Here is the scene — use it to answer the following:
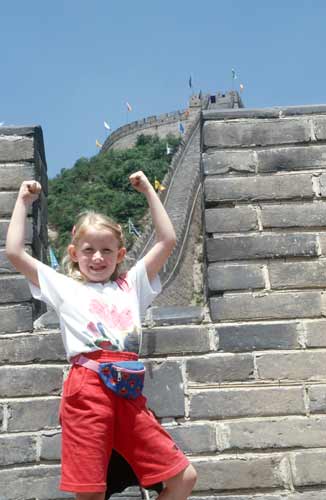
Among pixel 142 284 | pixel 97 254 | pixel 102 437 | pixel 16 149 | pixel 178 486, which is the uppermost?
pixel 16 149

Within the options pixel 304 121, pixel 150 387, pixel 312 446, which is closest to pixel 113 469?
pixel 150 387

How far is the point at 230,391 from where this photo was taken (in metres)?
3.54

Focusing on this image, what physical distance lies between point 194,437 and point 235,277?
799 millimetres

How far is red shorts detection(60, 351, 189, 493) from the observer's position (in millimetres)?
2621

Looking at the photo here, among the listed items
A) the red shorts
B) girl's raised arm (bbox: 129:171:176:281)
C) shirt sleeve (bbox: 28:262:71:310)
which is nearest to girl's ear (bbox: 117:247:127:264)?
girl's raised arm (bbox: 129:171:176:281)

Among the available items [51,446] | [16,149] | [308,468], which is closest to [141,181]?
[16,149]

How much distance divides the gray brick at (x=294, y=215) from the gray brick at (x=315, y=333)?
0.50 meters

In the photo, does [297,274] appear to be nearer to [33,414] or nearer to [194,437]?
[194,437]

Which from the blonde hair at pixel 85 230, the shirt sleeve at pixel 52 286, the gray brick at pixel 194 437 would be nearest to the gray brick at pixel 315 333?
the gray brick at pixel 194 437

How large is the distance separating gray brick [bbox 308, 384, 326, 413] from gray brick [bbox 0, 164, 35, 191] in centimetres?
174

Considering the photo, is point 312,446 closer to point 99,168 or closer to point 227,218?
point 227,218

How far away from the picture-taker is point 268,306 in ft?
12.0

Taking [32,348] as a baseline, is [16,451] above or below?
below

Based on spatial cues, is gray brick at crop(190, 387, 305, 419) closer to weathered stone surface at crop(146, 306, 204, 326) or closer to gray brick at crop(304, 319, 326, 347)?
gray brick at crop(304, 319, 326, 347)
